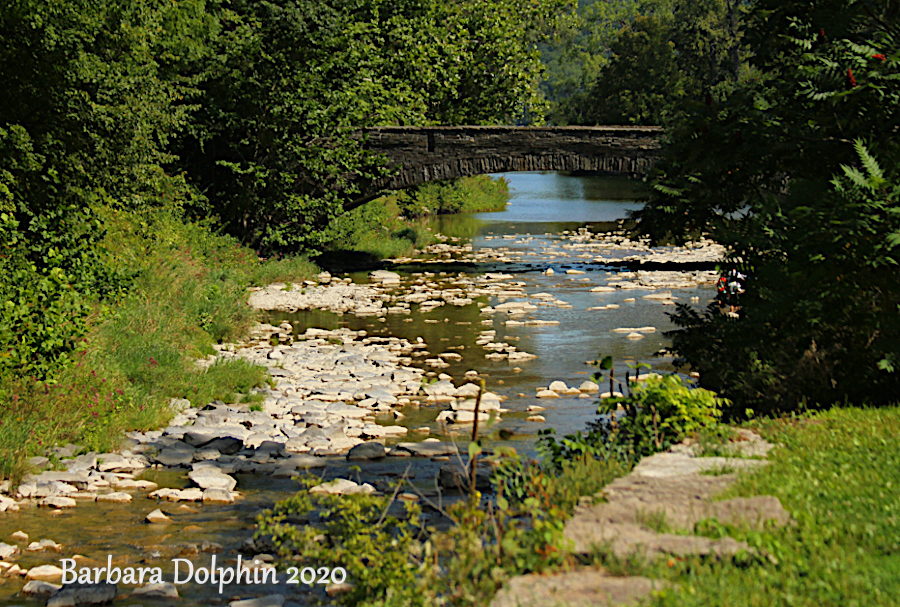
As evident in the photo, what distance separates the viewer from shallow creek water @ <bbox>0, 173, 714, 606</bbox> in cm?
702

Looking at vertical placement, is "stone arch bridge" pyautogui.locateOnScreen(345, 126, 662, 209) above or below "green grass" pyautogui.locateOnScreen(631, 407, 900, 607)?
above

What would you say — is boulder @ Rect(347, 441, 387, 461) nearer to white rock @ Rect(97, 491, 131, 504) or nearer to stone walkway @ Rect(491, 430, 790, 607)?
white rock @ Rect(97, 491, 131, 504)

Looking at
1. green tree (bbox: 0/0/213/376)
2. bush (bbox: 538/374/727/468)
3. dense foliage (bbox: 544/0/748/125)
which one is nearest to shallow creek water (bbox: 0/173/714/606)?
bush (bbox: 538/374/727/468)

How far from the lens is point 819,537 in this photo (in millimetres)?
4793

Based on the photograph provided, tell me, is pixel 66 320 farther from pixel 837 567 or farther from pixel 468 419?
pixel 837 567

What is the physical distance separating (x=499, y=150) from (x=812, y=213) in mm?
18047

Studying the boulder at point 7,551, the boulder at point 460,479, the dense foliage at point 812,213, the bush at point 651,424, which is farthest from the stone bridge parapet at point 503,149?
the boulder at point 7,551

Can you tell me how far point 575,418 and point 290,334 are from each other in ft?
23.7

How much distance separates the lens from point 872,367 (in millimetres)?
7773

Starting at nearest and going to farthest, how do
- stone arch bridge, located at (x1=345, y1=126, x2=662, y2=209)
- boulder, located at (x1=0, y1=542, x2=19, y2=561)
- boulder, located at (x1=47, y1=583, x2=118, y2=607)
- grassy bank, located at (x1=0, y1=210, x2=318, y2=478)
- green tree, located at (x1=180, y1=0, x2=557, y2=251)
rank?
boulder, located at (x1=47, y1=583, x2=118, y2=607), boulder, located at (x1=0, y1=542, x2=19, y2=561), grassy bank, located at (x1=0, y1=210, x2=318, y2=478), green tree, located at (x1=180, y1=0, x2=557, y2=251), stone arch bridge, located at (x1=345, y1=126, x2=662, y2=209)

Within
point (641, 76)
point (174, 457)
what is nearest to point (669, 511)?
point (174, 457)

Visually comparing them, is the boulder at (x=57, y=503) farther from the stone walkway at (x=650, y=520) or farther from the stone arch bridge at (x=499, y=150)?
the stone arch bridge at (x=499, y=150)

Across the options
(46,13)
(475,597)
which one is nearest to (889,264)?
(475,597)

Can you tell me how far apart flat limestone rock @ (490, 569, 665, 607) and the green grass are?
0.13 metres
